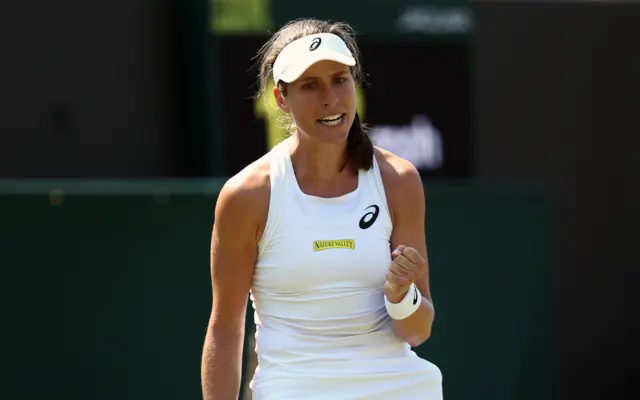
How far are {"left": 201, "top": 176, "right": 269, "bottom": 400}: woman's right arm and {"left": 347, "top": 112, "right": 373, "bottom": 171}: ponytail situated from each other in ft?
0.82

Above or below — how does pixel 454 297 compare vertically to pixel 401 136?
below

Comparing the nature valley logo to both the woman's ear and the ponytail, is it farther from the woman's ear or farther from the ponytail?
the woman's ear

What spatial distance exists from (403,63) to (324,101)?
187 inches

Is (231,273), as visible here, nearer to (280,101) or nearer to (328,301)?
(328,301)

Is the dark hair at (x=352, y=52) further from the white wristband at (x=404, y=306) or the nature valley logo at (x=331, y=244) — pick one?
the white wristband at (x=404, y=306)

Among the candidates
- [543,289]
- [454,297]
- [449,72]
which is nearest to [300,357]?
[454,297]

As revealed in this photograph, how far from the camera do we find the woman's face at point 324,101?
2.97m

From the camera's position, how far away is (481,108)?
342 inches

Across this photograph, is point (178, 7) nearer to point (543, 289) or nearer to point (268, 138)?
point (268, 138)

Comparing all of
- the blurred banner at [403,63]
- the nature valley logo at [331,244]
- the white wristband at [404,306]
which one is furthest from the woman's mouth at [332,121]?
the blurred banner at [403,63]

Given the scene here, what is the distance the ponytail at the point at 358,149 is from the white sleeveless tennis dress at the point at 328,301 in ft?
0.31

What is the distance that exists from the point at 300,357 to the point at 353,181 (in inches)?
18.1

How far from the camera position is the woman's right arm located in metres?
3.01

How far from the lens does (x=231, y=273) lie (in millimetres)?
3049
